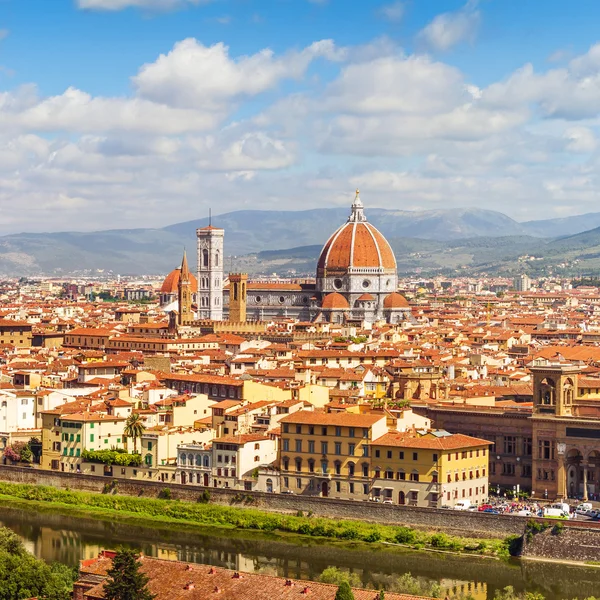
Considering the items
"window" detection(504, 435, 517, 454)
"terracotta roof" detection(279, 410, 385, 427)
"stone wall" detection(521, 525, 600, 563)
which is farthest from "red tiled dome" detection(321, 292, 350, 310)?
"stone wall" detection(521, 525, 600, 563)

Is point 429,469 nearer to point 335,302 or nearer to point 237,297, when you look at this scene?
point 335,302

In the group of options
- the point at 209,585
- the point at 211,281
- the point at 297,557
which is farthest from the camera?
the point at 211,281

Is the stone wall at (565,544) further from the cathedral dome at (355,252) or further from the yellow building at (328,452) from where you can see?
the cathedral dome at (355,252)

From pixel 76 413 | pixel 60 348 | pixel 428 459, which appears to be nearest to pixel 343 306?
pixel 60 348

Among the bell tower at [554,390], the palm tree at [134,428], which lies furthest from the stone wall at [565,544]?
the palm tree at [134,428]

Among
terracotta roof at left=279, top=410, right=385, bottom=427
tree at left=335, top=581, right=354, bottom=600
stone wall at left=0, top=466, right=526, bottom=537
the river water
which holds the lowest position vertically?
the river water

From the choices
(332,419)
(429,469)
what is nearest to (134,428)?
(332,419)

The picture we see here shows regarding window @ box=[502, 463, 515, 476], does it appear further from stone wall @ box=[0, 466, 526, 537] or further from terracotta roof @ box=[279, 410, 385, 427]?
stone wall @ box=[0, 466, 526, 537]
